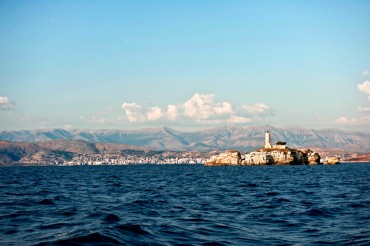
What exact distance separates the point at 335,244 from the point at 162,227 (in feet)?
34.3

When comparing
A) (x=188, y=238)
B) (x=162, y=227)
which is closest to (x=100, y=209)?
(x=162, y=227)

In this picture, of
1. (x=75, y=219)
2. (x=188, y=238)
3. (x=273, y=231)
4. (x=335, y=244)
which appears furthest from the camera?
(x=75, y=219)

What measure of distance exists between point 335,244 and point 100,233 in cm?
1263

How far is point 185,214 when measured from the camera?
100 ft

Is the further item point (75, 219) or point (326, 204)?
point (326, 204)

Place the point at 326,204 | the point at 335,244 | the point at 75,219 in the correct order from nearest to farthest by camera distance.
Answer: the point at 335,244 → the point at 75,219 → the point at 326,204

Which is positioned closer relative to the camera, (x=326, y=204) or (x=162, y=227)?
(x=162, y=227)

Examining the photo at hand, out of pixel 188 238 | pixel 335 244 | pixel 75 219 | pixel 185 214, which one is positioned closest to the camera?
pixel 335 244

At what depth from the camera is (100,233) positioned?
2230 centimetres

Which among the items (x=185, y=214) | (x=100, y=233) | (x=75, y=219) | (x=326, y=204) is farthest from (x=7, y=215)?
(x=326, y=204)

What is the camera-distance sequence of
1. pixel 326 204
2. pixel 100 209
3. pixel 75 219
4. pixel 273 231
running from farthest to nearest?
pixel 326 204
pixel 100 209
pixel 75 219
pixel 273 231

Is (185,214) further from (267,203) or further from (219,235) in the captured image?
(267,203)

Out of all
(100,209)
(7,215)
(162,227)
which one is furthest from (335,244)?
(7,215)

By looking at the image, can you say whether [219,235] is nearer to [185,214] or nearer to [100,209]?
[185,214]
